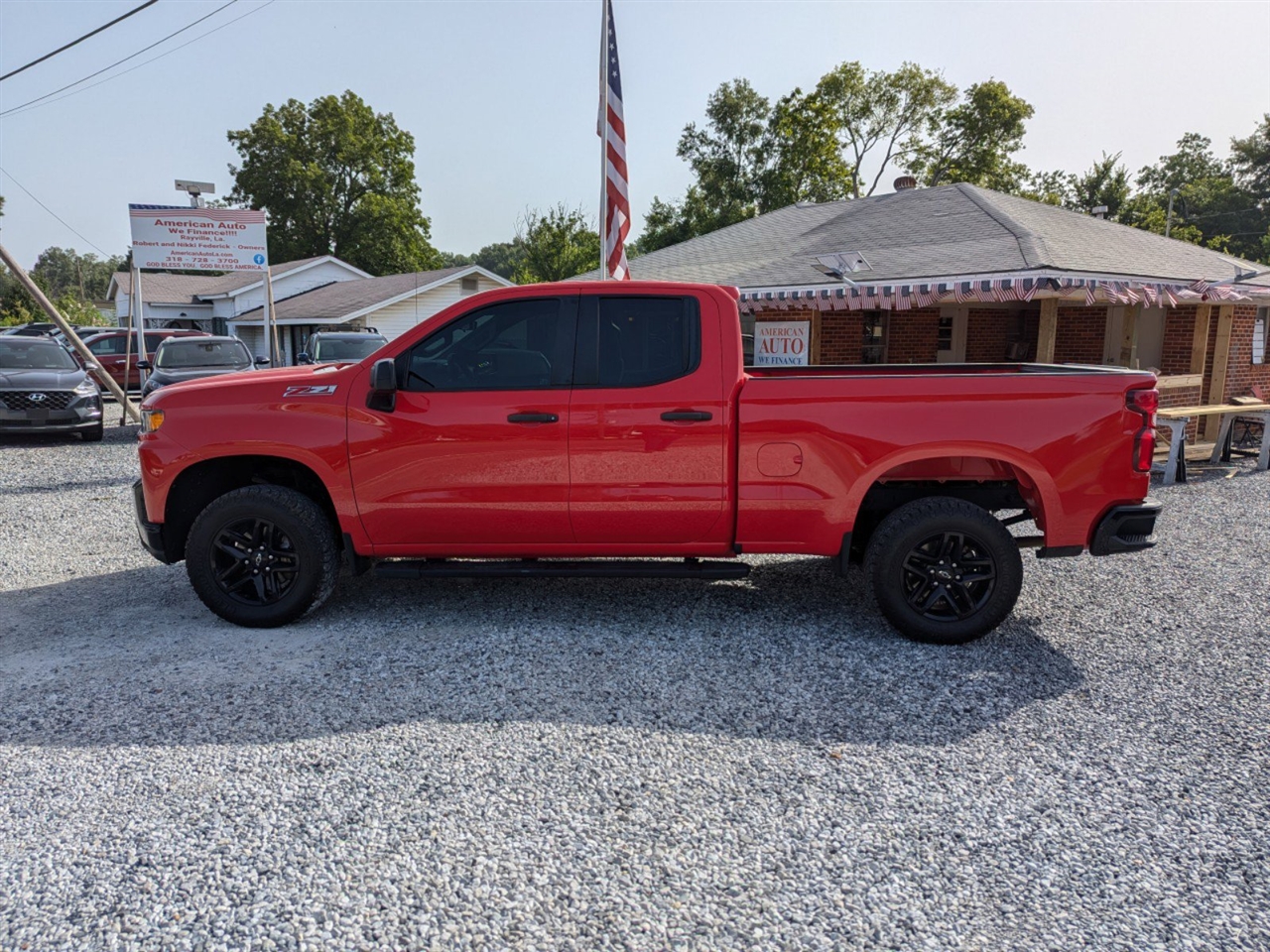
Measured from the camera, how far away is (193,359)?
15711 millimetres

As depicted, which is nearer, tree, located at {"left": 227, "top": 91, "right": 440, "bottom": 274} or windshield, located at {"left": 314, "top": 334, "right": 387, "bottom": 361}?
windshield, located at {"left": 314, "top": 334, "right": 387, "bottom": 361}

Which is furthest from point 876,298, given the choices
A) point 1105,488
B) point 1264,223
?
point 1264,223

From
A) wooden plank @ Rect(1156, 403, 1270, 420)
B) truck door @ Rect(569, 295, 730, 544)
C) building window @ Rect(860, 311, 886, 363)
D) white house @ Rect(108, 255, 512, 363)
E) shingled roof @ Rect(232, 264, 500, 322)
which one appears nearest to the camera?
truck door @ Rect(569, 295, 730, 544)

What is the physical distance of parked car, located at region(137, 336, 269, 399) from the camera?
1489cm

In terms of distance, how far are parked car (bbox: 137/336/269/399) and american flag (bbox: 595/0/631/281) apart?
7.78m

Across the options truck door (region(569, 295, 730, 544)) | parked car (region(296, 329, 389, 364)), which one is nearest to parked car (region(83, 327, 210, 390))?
parked car (region(296, 329, 389, 364))

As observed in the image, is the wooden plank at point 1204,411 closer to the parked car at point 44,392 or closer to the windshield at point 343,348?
the windshield at point 343,348

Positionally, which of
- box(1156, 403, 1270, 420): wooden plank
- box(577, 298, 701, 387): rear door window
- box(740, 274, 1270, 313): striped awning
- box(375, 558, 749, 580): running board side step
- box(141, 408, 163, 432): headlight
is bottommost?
box(375, 558, 749, 580): running board side step

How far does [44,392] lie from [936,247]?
1423 cm

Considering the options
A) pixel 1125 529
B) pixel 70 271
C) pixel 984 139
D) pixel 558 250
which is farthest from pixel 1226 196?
pixel 70 271

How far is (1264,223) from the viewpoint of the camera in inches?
2562

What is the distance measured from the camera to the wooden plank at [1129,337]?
14.9 meters

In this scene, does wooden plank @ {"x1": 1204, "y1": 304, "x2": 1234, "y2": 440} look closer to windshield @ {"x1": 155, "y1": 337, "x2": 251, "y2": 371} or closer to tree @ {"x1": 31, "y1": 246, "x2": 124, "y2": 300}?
windshield @ {"x1": 155, "y1": 337, "x2": 251, "y2": 371}

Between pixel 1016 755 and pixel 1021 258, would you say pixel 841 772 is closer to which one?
pixel 1016 755
